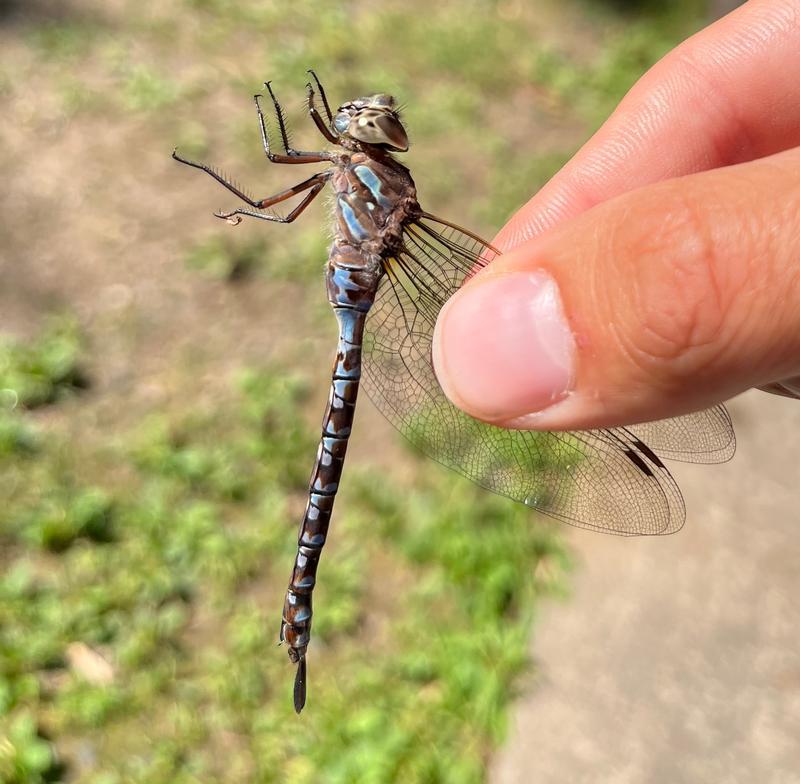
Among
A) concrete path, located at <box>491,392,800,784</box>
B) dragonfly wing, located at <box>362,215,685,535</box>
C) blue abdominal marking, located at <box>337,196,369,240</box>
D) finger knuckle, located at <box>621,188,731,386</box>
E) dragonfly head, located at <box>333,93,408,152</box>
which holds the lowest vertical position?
concrete path, located at <box>491,392,800,784</box>

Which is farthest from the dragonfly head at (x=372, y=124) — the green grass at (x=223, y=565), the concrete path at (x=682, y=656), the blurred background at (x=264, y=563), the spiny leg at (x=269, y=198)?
the concrete path at (x=682, y=656)

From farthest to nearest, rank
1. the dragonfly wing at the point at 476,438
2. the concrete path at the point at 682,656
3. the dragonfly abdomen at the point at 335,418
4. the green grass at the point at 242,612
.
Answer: the concrete path at the point at 682,656 < the green grass at the point at 242,612 < the dragonfly wing at the point at 476,438 < the dragonfly abdomen at the point at 335,418

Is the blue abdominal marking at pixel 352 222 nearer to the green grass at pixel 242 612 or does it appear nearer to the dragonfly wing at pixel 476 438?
the dragonfly wing at pixel 476 438

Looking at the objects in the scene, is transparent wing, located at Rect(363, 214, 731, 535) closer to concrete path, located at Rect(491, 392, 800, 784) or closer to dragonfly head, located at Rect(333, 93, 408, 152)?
dragonfly head, located at Rect(333, 93, 408, 152)

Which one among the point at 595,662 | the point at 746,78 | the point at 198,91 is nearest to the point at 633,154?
the point at 746,78

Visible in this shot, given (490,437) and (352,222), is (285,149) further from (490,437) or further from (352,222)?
(490,437)

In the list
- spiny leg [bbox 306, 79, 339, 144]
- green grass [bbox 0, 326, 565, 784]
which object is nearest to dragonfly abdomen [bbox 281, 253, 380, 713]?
spiny leg [bbox 306, 79, 339, 144]
